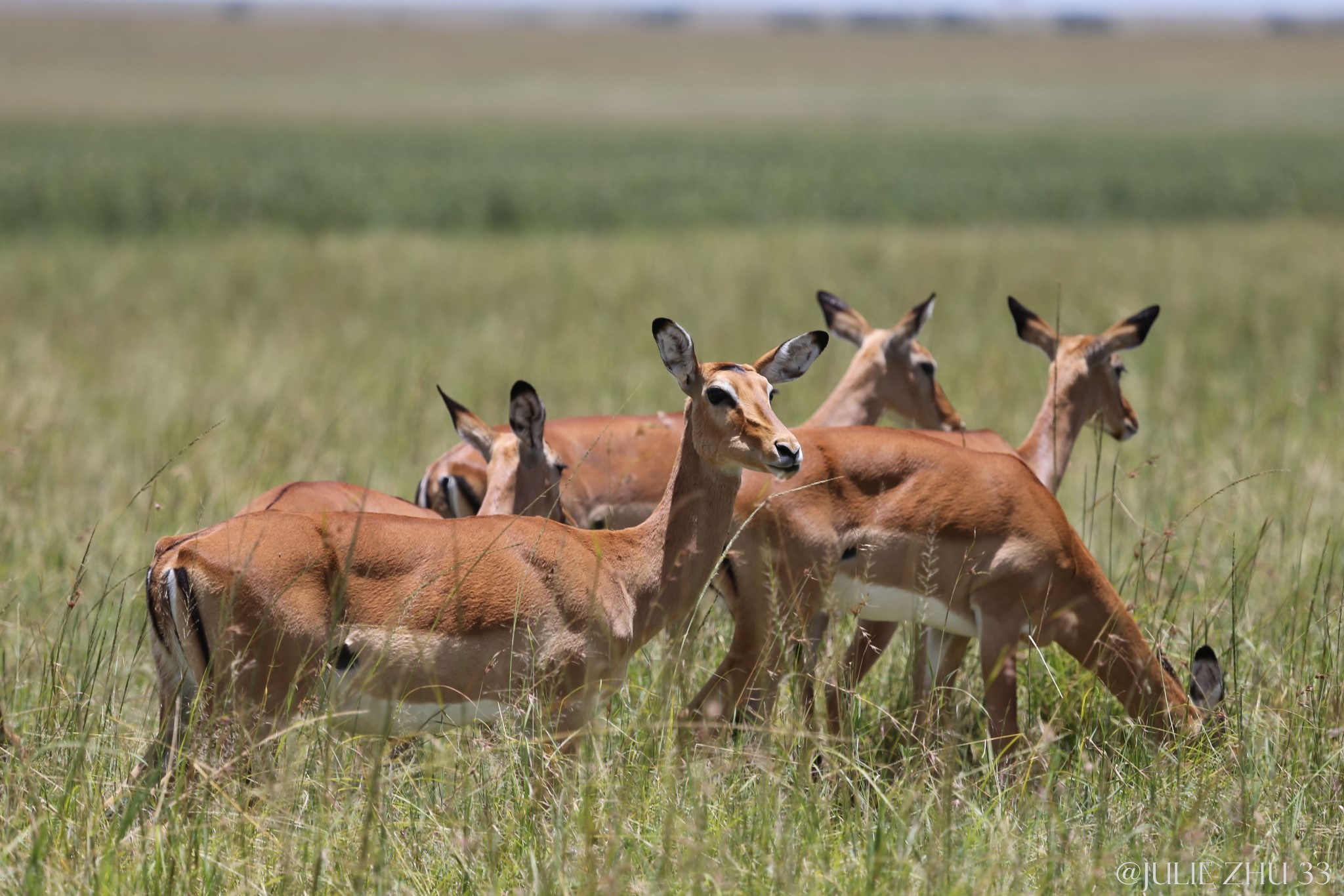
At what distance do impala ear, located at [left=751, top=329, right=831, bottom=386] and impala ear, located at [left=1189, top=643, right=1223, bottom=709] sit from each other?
153cm

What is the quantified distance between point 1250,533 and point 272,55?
393 feet

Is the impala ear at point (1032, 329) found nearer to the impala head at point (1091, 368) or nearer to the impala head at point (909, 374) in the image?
the impala head at point (1091, 368)

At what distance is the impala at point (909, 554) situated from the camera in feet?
15.0

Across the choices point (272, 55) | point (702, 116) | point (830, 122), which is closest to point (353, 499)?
point (830, 122)

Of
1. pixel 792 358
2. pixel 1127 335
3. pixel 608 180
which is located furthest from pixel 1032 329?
pixel 608 180

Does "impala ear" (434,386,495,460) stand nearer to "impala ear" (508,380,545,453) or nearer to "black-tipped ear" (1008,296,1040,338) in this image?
"impala ear" (508,380,545,453)

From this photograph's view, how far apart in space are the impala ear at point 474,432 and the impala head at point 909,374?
1.90 m

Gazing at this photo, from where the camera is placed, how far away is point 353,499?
4.73 metres

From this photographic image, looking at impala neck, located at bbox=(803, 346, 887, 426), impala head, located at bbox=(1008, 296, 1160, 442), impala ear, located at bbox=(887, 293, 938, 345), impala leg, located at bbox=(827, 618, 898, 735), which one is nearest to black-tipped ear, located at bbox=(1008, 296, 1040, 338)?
impala head, located at bbox=(1008, 296, 1160, 442)

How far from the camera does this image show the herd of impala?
145 inches

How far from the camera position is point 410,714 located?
3885 millimetres

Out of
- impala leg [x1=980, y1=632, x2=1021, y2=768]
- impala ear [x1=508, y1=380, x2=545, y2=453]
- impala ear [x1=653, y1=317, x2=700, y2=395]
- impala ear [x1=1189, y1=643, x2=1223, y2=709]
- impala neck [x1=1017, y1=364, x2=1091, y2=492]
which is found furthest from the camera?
impala neck [x1=1017, y1=364, x2=1091, y2=492]

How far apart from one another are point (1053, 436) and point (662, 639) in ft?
6.90

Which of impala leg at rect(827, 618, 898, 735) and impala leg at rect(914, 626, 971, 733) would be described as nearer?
impala leg at rect(827, 618, 898, 735)
